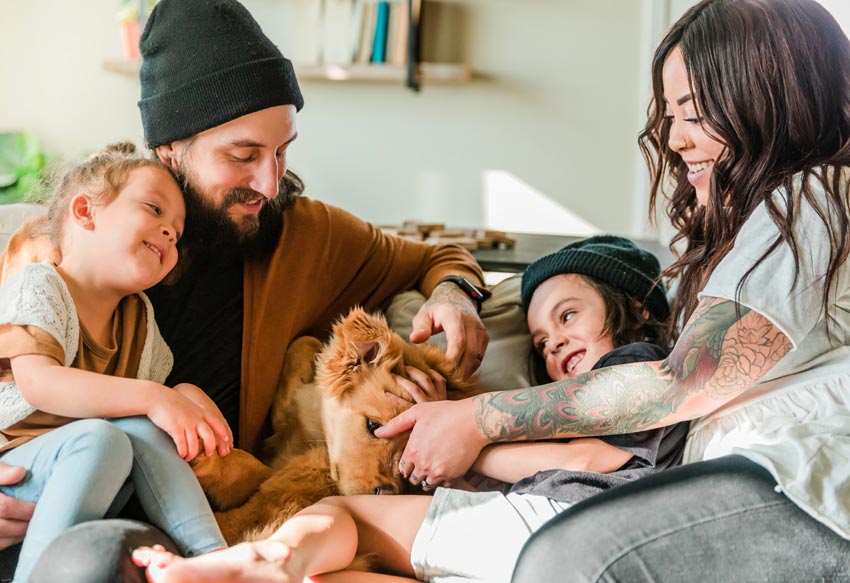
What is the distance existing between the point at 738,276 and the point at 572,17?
349 centimetres

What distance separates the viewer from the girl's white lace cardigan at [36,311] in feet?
4.65

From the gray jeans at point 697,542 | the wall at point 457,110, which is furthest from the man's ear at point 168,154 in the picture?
the wall at point 457,110

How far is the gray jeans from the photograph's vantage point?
50.1 inches

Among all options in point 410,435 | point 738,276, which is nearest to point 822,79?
point 738,276

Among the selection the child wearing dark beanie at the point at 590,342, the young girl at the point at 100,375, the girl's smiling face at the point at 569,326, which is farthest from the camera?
the girl's smiling face at the point at 569,326

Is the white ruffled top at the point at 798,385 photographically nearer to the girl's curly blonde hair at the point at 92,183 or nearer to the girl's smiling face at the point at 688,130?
the girl's smiling face at the point at 688,130

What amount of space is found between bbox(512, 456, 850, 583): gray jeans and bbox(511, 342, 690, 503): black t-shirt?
0.19 meters

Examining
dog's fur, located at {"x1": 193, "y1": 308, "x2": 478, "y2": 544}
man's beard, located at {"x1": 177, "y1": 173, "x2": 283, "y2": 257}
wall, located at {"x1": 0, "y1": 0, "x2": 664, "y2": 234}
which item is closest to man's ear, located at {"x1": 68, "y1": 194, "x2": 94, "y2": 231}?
man's beard, located at {"x1": 177, "y1": 173, "x2": 283, "y2": 257}

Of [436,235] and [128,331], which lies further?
[436,235]

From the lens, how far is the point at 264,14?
475 cm

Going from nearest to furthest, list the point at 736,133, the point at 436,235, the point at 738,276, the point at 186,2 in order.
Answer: the point at 738,276, the point at 736,133, the point at 186,2, the point at 436,235

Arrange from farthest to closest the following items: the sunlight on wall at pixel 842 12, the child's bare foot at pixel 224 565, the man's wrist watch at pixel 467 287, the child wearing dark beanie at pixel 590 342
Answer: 1. the sunlight on wall at pixel 842 12
2. the man's wrist watch at pixel 467 287
3. the child wearing dark beanie at pixel 590 342
4. the child's bare foot at pixel 224 565

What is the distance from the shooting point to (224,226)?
1775 millimetres

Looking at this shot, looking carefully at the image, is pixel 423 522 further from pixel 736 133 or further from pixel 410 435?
pixel 736 133
